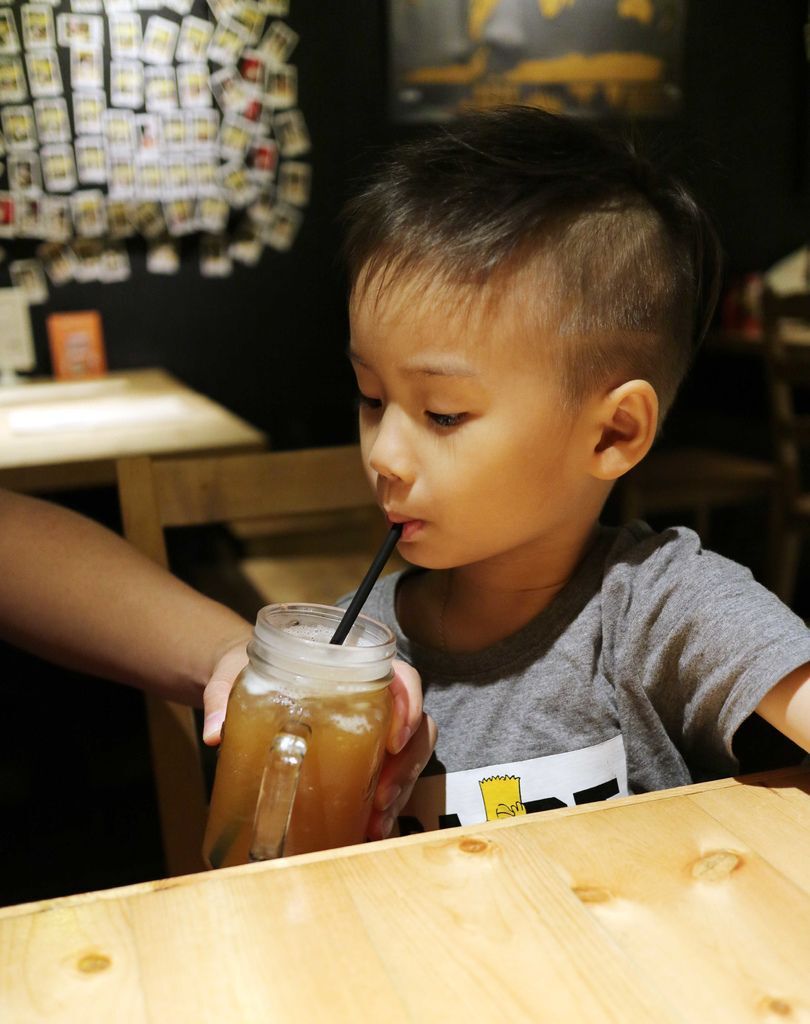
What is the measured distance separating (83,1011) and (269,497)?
932 mm

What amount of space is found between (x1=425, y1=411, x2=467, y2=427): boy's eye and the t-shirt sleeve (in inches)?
8.9

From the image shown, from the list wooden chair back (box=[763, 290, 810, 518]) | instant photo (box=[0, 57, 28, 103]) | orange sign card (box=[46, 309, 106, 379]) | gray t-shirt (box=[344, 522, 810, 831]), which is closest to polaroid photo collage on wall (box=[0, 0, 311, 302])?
instant photo (box=[0, 57, 28, 103])

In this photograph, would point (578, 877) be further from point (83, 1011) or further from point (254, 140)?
point (254, 140)

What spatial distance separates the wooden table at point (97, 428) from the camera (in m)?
2.00

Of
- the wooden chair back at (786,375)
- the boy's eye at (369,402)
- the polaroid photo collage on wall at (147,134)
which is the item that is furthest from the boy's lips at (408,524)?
the polaroid photo collage on wall at (147,134)

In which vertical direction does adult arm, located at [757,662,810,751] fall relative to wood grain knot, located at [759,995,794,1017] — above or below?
below

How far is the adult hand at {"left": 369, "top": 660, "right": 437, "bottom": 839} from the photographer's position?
35.0 inches

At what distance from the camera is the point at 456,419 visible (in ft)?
3.03

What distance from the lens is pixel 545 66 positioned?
3672mm

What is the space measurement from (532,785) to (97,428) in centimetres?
168

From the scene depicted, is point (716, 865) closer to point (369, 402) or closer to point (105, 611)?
point (369, 402)

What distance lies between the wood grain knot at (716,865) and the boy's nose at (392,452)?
1.28 feet

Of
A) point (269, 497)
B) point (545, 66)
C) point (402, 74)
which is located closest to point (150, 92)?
point (402, 74)

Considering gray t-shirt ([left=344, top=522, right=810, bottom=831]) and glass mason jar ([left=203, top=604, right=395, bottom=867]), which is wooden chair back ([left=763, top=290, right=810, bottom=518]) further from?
glass mason jar ([left=203, top=604, right=395, bottom=867])
